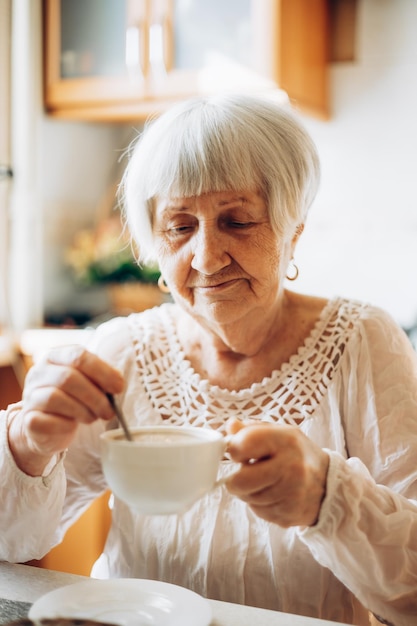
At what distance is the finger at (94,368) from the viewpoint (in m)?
0.81

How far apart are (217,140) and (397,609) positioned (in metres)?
0.69

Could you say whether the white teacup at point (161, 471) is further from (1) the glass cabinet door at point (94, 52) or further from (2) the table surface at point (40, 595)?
(1) the glass cabinet door at point (94, 52)

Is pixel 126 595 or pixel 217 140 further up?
pixel 217 140

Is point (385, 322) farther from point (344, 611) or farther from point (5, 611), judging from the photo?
point (5, 611)

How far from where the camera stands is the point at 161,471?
0.71m

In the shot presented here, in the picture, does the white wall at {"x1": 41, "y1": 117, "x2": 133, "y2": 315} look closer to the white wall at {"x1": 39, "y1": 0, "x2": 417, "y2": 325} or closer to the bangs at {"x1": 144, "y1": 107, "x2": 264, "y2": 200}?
the white wall at {"x1": 39, "y1": 0, "x2": 417, "y2": 325}

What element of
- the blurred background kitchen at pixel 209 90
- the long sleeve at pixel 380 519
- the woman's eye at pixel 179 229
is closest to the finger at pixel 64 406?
the long sleeve at pixel 380 519

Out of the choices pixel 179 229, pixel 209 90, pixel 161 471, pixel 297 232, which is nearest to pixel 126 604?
pixel 161 471

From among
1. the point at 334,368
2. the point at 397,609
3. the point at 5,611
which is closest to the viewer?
the point at 5,611

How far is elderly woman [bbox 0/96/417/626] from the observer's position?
989 millimetres

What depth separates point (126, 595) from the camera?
85cm

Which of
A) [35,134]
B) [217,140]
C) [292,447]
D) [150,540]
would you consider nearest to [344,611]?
[150,540]

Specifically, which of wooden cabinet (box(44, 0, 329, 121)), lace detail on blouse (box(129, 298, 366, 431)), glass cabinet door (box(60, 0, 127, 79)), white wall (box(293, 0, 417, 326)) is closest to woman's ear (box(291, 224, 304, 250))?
lace detail on blouse (box(129, 298, 366, 431))

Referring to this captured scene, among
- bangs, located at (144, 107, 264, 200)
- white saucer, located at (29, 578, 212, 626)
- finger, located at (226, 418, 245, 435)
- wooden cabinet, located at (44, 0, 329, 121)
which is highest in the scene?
wooden cabinet, located at (44, 0, 329, 121)
